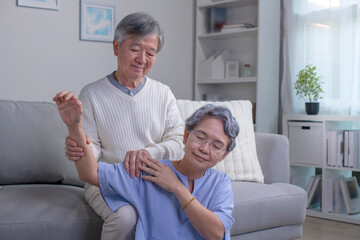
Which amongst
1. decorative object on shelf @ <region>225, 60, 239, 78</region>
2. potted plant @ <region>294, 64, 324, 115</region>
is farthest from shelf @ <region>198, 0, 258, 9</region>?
potted plant @ <region>294, 64, 324, 115</region>

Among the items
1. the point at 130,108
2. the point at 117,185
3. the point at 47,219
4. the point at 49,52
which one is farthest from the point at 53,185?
the point at 49,52

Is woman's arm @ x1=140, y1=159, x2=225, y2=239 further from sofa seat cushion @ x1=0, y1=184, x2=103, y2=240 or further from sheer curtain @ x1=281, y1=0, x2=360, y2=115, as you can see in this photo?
sheer curtain @ x1=281, y1=0, x2=360, y2=115

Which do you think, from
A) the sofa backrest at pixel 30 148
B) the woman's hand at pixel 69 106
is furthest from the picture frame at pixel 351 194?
the woman's hand at pixel 69 106

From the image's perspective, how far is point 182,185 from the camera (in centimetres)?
149

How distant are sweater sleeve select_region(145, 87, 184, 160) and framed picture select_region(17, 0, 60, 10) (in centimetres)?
191

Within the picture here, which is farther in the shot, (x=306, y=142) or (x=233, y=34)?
(x=233, y=34)

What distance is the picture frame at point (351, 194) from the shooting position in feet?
11.1

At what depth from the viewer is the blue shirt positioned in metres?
1.50

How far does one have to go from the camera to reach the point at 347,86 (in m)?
3.59

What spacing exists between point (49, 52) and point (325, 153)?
89.3 inches

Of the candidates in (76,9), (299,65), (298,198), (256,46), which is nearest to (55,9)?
(76,9)

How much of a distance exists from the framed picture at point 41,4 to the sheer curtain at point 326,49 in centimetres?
193

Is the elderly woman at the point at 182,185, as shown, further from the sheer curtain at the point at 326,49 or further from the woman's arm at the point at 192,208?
the sheer curtain at the point at 326,49

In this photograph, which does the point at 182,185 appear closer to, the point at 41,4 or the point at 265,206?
the point at 265,206
